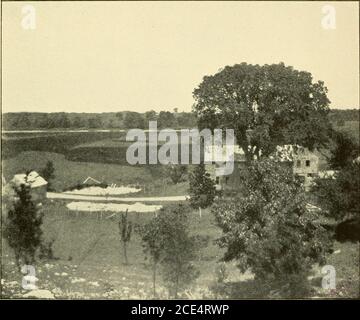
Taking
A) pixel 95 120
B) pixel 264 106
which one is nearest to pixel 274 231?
pixel 264 106

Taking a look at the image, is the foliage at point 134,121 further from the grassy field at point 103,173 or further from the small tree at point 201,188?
the small tree at point 201,188

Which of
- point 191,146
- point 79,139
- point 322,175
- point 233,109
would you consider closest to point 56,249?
point 79,139

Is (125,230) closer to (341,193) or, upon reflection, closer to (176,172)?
(176,172)

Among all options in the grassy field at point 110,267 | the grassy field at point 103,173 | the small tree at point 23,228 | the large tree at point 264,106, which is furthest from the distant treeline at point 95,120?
the grassy field at point 110,267

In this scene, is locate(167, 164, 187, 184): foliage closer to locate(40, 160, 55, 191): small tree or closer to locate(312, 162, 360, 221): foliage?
locate(40, 160, 55, 191): small tree

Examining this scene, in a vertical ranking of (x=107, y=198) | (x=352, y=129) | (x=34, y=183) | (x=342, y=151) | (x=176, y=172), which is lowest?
(x=107, y=198)

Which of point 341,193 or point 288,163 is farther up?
point 288,163
